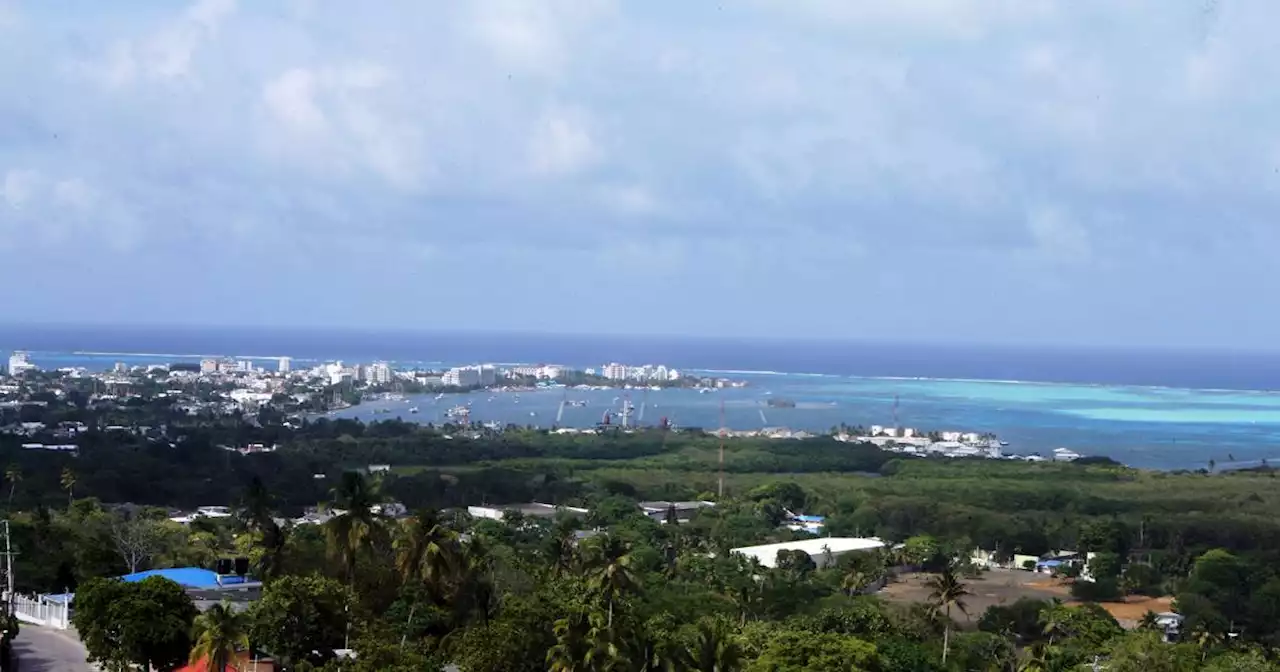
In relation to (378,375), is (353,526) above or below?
above

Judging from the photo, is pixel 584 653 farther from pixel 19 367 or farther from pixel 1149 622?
pixel 19 367

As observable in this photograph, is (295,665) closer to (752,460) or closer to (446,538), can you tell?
(446,538)

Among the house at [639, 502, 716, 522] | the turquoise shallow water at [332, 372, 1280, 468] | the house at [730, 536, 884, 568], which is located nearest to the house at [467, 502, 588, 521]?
the house at [639, 502, 716, 522]

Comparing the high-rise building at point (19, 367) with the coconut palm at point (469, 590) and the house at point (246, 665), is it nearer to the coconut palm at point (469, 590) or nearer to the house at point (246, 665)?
the coconut palm at point (469, 590)

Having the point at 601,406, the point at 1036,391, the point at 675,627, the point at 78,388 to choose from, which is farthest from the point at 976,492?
the point at 1036,391

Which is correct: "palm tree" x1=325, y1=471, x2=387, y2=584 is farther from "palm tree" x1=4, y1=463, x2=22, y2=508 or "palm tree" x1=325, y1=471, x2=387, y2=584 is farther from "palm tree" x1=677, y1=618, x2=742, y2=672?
"palm tree" x1=4, y1=463, x2=22, y2=508

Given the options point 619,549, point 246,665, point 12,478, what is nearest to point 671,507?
point 12,478
